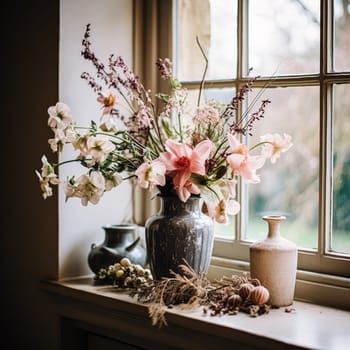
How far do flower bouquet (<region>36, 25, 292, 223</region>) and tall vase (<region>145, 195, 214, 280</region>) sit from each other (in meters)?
0.05

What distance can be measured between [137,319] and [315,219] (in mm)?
545

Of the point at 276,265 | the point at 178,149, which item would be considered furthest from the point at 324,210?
the point at 178,149

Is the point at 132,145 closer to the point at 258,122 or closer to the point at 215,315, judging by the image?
the point at 258,122

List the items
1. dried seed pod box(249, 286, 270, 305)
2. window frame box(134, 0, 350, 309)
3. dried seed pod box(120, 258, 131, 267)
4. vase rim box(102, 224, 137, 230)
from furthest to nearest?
vase rim box(102, 224, 137, 230), dried seed pod box(120, 258, 131, 267), window frame box(134, 0, 350, 309), dried seed pod box(249, 286, 270, 305)

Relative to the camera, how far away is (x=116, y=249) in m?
1.94

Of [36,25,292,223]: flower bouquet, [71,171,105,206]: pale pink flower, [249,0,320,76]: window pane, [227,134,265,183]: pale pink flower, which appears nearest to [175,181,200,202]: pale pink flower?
[36,25,292,223]: flower bouquet

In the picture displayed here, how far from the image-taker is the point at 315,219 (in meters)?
1.75

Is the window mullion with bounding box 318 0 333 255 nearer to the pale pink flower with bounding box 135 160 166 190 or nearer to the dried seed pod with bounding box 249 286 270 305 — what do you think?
the dried seed pod with bounding box 249 286 270 305

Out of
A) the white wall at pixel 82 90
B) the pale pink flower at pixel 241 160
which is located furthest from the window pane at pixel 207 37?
the pale pink flower at pixel 241 160

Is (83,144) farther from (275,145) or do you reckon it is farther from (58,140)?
(275,145)

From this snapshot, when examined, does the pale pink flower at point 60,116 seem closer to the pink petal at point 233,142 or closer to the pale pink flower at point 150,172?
the pale pink flower at point 150,172

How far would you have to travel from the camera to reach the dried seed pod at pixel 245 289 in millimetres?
1573

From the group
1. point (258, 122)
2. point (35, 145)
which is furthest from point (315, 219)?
point (35, 145)

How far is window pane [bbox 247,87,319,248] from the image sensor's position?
1.75 meters
